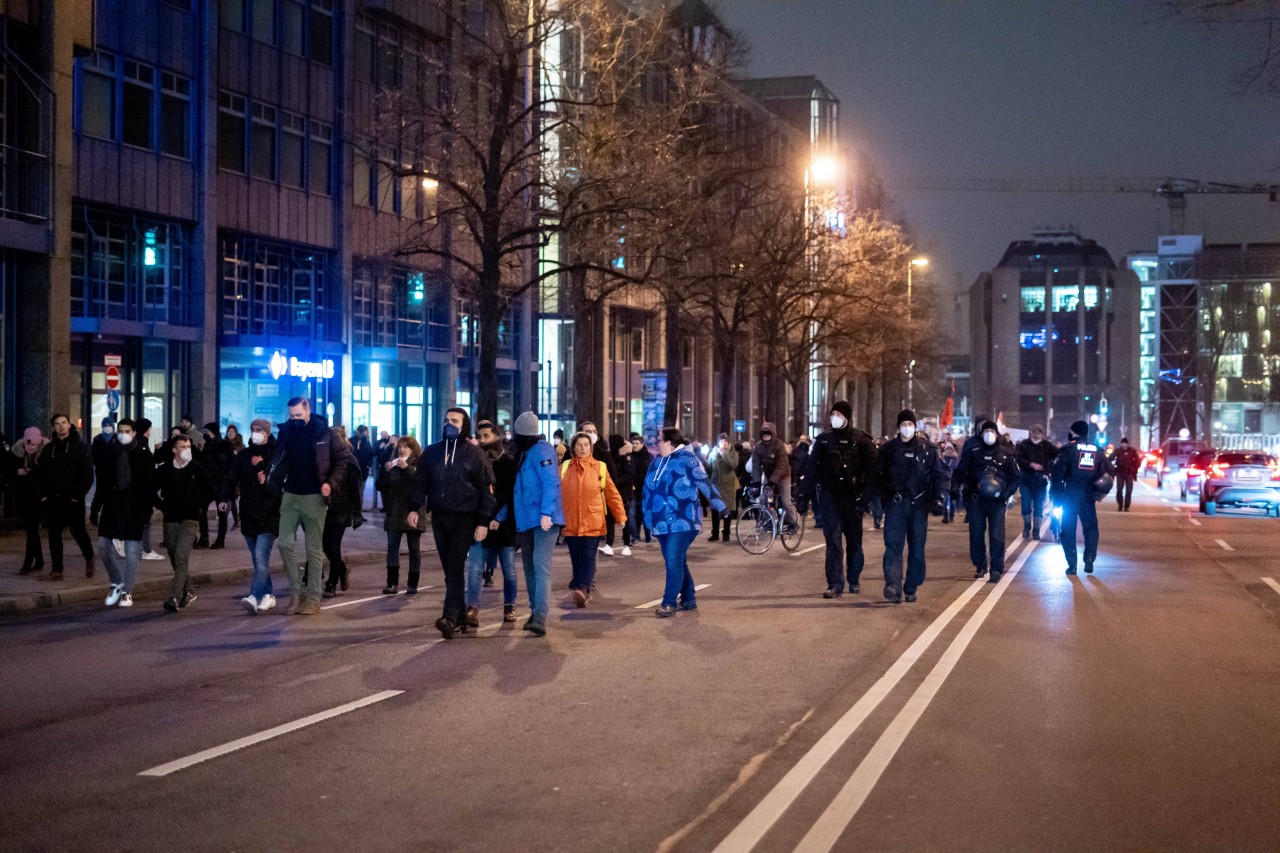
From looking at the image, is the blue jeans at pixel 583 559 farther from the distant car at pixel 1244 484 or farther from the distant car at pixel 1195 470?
the distant car at pixel 1195 470

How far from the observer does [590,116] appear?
28.7 m

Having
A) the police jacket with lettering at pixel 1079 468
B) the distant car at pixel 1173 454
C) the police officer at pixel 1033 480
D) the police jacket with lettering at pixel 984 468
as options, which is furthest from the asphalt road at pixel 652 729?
the distant car at pixel 1173 454

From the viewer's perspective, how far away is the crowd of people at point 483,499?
488 inches

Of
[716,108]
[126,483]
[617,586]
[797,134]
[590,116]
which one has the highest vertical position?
[797,134]

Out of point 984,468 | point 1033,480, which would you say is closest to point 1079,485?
point 984,468

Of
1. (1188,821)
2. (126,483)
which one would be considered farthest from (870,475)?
(1188,821)

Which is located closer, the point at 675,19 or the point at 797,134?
the point at 675,19

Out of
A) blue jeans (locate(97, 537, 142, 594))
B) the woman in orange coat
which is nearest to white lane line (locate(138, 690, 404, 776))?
the woman in orange coat

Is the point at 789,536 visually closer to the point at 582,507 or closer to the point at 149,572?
the point at 582,507

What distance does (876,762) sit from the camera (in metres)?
7.36

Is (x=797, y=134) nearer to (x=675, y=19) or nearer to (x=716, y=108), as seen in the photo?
(x=716, y=108)

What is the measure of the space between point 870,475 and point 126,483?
7212 millimetres

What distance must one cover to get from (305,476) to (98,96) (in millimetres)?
18559

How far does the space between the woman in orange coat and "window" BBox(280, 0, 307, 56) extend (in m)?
23.8
